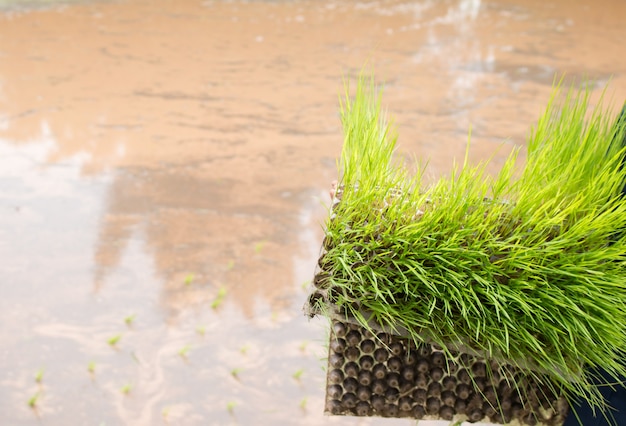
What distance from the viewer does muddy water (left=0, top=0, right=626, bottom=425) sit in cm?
224

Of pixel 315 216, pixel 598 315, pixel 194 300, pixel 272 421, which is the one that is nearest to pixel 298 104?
pixel 315 216

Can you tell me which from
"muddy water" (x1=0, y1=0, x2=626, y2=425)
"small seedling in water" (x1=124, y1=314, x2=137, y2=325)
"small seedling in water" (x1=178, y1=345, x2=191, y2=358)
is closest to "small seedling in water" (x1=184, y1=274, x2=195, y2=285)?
"muddy water" (x1=0, y1=0, x2=626, y2=425)

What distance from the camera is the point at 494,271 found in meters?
1.10

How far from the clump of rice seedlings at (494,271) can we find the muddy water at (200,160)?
2.07 feet

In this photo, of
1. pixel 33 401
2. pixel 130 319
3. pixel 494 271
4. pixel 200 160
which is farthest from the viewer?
pixel 200 160

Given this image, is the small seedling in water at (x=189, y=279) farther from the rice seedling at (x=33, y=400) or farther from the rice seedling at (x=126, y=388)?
the rice seedling at (x=33, y=400)

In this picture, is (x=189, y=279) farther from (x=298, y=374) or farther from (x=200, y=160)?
(x=200, y=160)

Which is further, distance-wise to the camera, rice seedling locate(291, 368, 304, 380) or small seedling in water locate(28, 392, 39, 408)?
rice seedling locate(291, 368, 304, 380)

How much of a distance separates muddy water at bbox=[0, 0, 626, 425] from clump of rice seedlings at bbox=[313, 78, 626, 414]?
631mm

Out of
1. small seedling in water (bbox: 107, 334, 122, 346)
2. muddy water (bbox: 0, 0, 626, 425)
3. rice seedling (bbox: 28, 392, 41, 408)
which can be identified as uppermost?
rice seedling (bbox: 28, 392, 41, 408)

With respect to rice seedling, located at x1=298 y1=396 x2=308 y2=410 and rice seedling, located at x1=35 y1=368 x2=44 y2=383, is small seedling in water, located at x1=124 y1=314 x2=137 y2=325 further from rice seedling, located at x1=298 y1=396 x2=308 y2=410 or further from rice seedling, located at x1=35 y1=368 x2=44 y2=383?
rice seedling, located at x1=298 y1=396 x2=308 y2=410

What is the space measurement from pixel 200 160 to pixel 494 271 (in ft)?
8.45

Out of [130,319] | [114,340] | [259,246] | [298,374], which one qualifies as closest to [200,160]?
[259,246]

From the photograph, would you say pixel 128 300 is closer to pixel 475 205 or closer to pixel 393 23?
pixel 475 205
